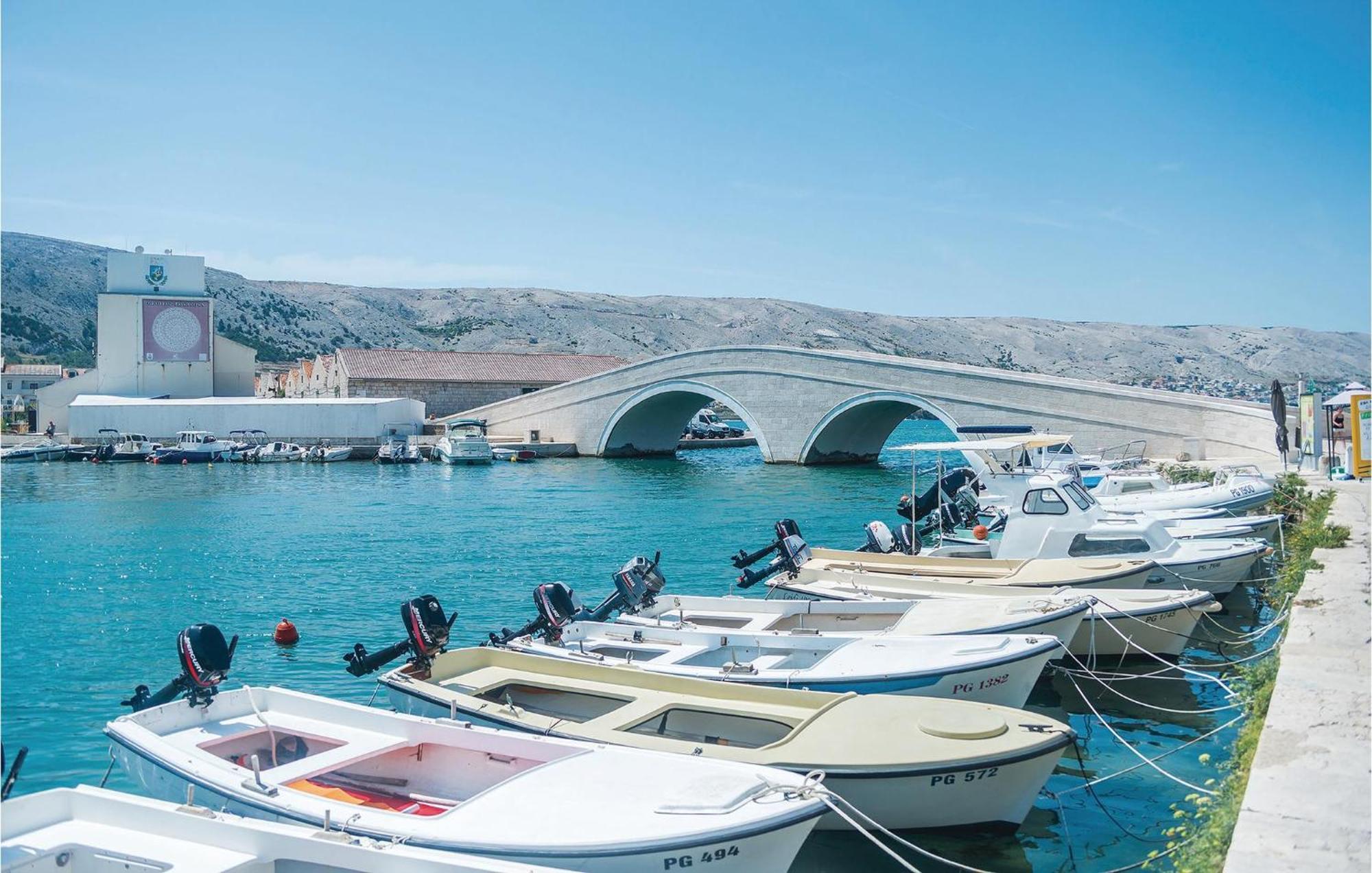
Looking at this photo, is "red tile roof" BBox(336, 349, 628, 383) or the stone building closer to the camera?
the stone building

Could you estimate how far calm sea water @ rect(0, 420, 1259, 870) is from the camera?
411 inches

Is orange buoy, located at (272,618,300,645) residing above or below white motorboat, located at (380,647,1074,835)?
below

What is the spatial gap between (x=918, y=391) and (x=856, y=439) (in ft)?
28.3

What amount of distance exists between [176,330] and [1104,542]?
6205 centimetres

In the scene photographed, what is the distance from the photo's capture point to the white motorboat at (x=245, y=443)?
53.5 metres

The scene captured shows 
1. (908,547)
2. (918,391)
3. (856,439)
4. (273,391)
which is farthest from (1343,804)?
(273,391)

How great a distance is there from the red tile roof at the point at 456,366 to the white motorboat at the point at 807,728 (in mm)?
55505

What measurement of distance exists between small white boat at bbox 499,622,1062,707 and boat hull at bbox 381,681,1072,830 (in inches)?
68.2

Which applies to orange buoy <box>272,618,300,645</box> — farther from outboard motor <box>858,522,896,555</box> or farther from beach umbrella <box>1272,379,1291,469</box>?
beach umbrella <box>1272,379,1291,469</box>

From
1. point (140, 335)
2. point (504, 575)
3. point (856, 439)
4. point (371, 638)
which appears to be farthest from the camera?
point (140, 335)

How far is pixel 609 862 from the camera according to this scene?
6258mm

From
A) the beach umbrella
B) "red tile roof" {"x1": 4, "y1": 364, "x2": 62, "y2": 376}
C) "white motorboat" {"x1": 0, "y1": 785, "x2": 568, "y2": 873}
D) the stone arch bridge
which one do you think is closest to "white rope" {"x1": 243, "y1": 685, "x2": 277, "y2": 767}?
"white motorboat" {"x1": 0, "y1": 785, "x2": 568, "y2": 873}

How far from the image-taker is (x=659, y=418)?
192ft

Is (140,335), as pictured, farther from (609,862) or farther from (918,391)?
(609,862)
